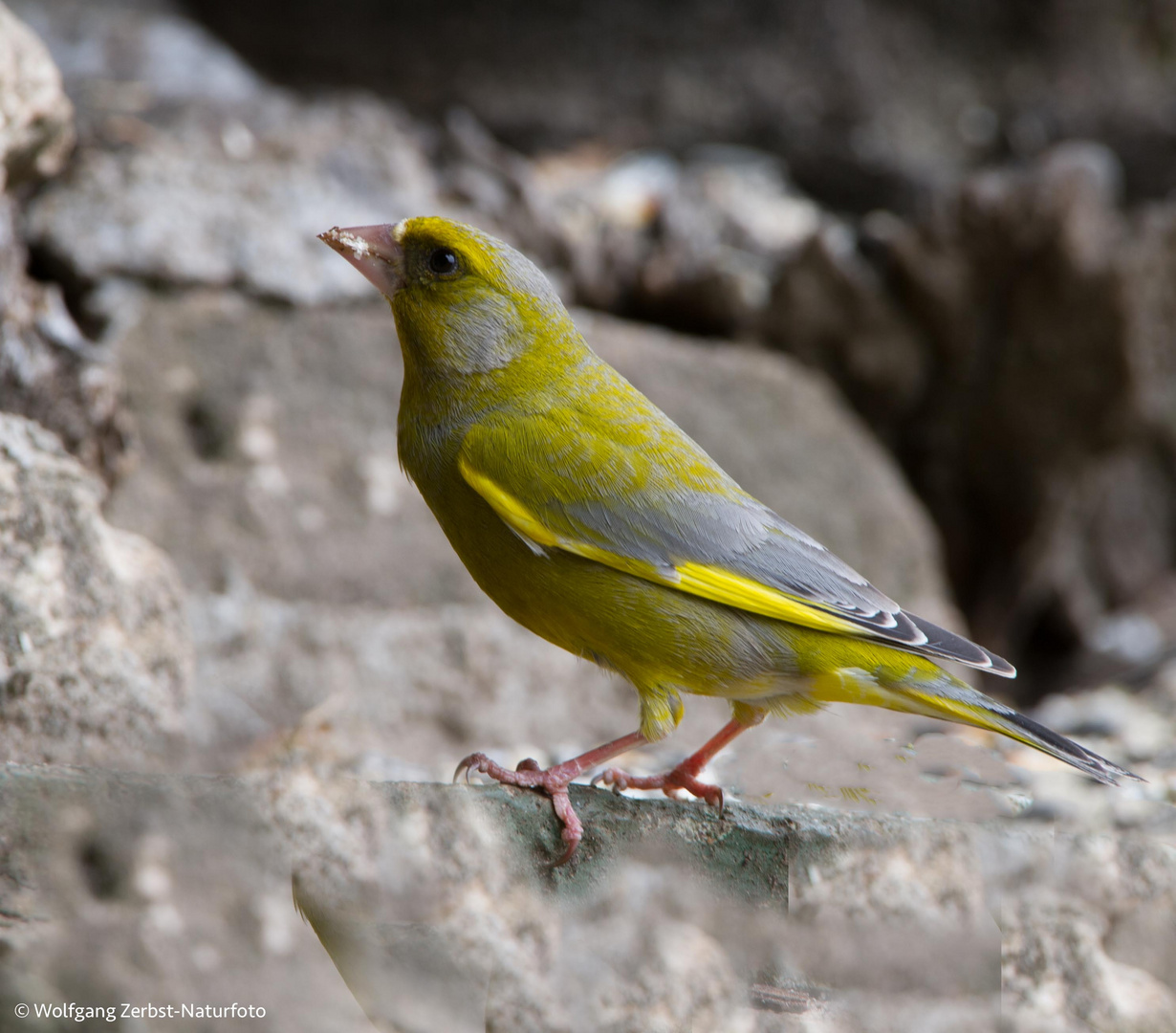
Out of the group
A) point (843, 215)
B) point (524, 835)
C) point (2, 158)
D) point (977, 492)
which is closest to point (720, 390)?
point (977, 492)

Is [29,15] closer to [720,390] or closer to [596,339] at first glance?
[596,339]

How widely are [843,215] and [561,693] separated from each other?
12.8 feet

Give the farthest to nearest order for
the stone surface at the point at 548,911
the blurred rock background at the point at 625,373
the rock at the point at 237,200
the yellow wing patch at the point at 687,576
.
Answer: the rock at the point at 237,200 < the yellow wing patch at the point at 687,576 < the blurred rock background at the point at 625,373 < the stone surface at the point at 548,911

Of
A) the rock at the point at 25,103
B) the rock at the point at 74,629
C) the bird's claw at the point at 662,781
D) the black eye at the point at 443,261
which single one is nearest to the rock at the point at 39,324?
the rock at the point at 25,103

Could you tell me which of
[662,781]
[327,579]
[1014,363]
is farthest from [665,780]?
[1014,363]

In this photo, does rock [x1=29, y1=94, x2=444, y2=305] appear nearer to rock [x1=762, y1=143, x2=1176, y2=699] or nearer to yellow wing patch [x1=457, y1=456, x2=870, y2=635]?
rock [x1=762, y1=143, x2=1176, y2=699]

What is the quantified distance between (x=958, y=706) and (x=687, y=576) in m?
0.63

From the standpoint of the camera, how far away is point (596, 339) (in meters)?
5.12

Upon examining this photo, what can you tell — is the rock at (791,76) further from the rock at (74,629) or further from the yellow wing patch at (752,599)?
the yellow wing patch at (752,599)

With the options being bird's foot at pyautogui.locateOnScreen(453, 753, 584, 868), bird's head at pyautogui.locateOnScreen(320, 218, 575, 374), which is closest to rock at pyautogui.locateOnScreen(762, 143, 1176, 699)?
bird's head at pyautogui.locateOnScreen(320, 218, 575, 374)

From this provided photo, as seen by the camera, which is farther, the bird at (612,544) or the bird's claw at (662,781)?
the bird's claw at (662,781)

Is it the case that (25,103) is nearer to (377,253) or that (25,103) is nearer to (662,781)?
(377,253)

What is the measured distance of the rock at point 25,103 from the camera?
323 centimetres

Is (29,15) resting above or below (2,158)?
below
